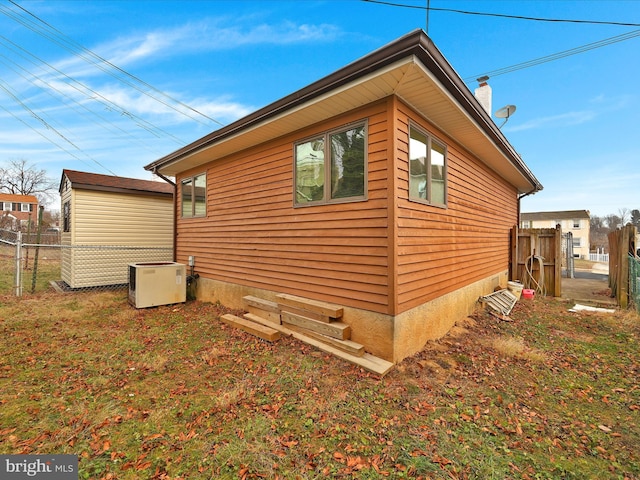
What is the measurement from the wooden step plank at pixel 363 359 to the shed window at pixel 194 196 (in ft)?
16.0

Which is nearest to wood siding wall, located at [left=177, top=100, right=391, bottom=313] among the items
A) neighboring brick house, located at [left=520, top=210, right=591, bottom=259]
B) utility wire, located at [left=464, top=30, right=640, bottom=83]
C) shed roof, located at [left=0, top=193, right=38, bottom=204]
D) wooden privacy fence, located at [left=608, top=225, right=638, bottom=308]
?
utility wire, located at [left=464, top=30, right=640, bottom=83]

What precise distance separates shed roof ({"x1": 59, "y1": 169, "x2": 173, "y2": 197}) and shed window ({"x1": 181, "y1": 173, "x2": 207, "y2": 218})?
2320mm

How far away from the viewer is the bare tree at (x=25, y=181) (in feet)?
126

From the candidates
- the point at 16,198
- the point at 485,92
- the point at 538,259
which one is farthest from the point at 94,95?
the point at 16,198

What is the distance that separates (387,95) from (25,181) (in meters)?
58.1

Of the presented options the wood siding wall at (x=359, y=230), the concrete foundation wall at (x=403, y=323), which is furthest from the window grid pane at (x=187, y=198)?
the concrete foundation wall at (x=403, y=323)

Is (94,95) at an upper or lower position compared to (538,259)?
upper

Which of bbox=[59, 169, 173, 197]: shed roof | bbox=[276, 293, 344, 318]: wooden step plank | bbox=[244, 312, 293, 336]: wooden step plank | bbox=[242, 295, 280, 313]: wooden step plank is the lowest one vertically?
bbox=[244, 312, 293, 336]: wooden step plank

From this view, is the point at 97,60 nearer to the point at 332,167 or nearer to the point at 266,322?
the point at 332,167

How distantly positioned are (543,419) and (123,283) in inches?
431

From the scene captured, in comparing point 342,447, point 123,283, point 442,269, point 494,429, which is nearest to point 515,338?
point 442,269

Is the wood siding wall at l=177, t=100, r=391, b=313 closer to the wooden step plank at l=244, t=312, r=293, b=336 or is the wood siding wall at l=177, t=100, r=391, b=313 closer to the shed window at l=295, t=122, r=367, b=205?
the shed window at l=295, t=122, r=367, b=205

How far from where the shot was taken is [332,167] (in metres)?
4.43

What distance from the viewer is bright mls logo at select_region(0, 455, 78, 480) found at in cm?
208
